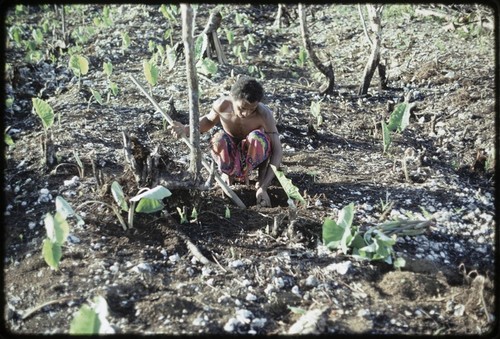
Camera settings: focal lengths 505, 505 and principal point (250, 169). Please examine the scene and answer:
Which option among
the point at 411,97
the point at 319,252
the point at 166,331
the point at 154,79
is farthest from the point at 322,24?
the point at 166,331

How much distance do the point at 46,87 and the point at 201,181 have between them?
262cm

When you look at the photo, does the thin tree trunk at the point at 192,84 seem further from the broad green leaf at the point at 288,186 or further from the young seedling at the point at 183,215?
the broad green leaf at the point at 288,186

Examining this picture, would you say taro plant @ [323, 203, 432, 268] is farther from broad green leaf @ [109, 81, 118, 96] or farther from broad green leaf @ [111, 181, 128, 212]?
broad green leaf @ [109, 81, 118, 96]

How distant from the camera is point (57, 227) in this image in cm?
225

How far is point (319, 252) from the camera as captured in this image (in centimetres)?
262

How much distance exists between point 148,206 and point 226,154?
71cm

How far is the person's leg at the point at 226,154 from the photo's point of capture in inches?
123

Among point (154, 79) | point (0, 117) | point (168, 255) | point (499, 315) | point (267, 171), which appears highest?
point (154, 79)

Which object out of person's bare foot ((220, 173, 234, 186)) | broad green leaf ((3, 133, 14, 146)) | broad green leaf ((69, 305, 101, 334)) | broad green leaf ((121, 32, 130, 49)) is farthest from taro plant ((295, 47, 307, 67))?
broad green leaf ((69, 305, 101, 334))

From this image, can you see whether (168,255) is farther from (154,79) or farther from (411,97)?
(411,97)

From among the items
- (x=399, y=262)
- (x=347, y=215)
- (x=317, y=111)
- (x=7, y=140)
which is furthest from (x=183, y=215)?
(x=317, y=111)

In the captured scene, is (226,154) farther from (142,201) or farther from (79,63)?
(79,63)

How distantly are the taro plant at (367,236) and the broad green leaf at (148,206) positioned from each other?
85 cm

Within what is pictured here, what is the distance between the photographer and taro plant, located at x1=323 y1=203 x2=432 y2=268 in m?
2.48
